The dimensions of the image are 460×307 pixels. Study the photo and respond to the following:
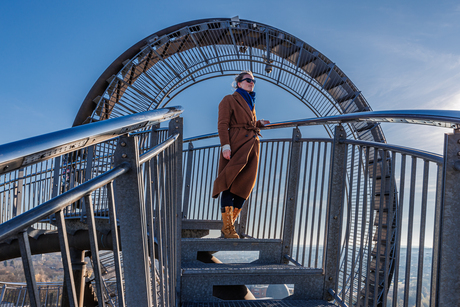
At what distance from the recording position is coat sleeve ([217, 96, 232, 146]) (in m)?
2.72

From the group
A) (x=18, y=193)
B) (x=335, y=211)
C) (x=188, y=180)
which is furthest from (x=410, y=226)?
(x=18, y=193)

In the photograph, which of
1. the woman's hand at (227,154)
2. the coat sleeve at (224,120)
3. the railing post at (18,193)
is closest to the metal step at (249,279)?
the woman's hand at (227,154)

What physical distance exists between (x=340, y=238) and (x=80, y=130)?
1740 millimetres

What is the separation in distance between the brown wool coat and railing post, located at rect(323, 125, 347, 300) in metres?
0.78

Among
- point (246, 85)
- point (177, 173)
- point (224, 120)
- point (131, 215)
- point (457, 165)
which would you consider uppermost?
point (246, 85)

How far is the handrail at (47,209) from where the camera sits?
19.6 inches

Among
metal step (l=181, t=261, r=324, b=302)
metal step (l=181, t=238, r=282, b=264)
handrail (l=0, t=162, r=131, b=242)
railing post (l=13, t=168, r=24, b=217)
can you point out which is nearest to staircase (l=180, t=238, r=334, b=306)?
metal step (l=181, t=261, r=324, b=302)

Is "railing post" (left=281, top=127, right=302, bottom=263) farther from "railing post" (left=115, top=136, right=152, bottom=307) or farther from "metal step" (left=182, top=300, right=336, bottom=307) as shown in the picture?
"railing post" (left=115, top=136, right=152, bottom=307)

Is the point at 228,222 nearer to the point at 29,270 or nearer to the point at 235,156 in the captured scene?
the point at 235,156

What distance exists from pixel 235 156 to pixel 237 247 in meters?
0.75

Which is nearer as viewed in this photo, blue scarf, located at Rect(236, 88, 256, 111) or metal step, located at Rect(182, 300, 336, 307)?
metal step, located at Rect(182, 300, 336, 307)

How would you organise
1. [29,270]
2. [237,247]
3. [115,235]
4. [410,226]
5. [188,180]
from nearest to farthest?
[29,270], [115,235], [410,226], [237,247], [188,180]

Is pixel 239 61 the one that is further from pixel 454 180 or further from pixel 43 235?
pixel 454 180

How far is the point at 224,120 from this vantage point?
2.77 metres
